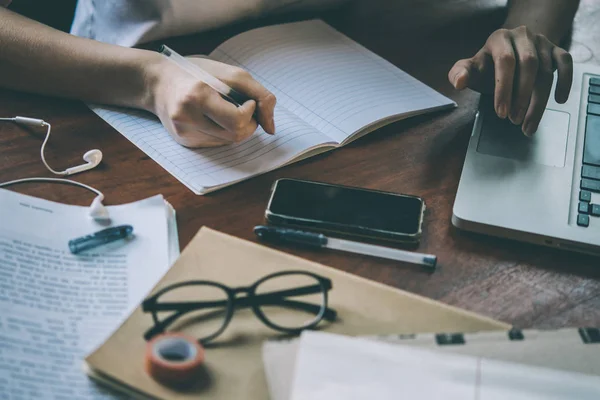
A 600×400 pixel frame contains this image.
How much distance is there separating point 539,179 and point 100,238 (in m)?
0.52

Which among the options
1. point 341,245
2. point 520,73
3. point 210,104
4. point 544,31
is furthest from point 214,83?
point 544,31

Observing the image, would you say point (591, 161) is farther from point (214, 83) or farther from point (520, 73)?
point (214, 83)

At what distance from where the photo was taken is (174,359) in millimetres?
543

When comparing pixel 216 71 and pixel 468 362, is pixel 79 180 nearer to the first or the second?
pixel 216 71

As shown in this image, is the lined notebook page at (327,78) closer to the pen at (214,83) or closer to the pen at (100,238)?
the pen at (214,83)

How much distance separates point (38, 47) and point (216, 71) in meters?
0.25

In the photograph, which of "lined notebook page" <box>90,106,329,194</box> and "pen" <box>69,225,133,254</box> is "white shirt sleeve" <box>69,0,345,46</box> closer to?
"lined notebook page" <box>90,106,329,194</box>

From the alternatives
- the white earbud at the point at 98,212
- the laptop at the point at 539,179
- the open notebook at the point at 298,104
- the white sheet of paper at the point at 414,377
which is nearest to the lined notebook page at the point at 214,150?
the open notebook at the point at 298,104

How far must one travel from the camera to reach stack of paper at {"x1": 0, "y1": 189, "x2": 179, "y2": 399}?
0.55 m

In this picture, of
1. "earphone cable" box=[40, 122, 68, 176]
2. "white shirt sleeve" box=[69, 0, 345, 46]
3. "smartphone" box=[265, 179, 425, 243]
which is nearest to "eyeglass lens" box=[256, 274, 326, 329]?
"smartphone" box=[265, 179, 425, 243]

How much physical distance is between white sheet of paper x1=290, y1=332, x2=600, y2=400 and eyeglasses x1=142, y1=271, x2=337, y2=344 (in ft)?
0.20

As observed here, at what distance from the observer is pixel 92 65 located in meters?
0.88

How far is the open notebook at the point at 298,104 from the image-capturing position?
0.82 m

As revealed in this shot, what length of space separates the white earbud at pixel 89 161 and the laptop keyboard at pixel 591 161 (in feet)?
1.89
